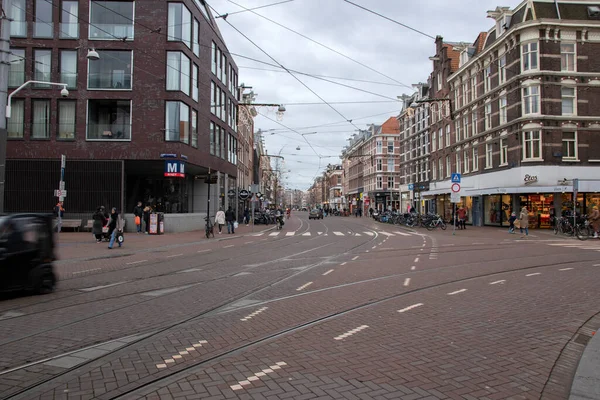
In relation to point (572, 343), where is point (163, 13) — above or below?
above

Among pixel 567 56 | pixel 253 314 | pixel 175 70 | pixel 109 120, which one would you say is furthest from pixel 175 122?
pixel 567 56

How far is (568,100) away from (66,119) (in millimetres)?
33306

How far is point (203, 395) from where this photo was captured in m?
3.81

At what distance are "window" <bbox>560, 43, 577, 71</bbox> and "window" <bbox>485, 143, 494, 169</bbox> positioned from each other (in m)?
7.43

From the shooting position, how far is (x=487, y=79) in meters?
34.9

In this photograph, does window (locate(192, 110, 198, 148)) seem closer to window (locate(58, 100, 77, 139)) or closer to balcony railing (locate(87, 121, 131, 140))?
balcony railing (locate(87, 121, 131, 140))

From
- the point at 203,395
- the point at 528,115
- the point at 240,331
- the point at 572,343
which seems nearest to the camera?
the point at 203,395

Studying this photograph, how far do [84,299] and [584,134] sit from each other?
32.5 m

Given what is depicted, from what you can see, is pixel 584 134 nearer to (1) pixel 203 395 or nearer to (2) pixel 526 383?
(2) pixel 526 383

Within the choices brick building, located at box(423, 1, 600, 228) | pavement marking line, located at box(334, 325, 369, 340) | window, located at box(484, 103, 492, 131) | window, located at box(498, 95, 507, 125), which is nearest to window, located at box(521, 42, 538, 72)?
brick building, located at box(423, 1, 600, 228)

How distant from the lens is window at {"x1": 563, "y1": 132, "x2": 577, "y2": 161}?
2965 cm

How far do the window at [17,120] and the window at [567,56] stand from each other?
1403 inches

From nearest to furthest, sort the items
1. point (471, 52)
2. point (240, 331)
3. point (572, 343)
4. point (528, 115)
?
point (572, 343) < point (240, 331) < point (528, 115) < point (471, 52)

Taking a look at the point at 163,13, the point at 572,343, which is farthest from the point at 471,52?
the point at 572,343
